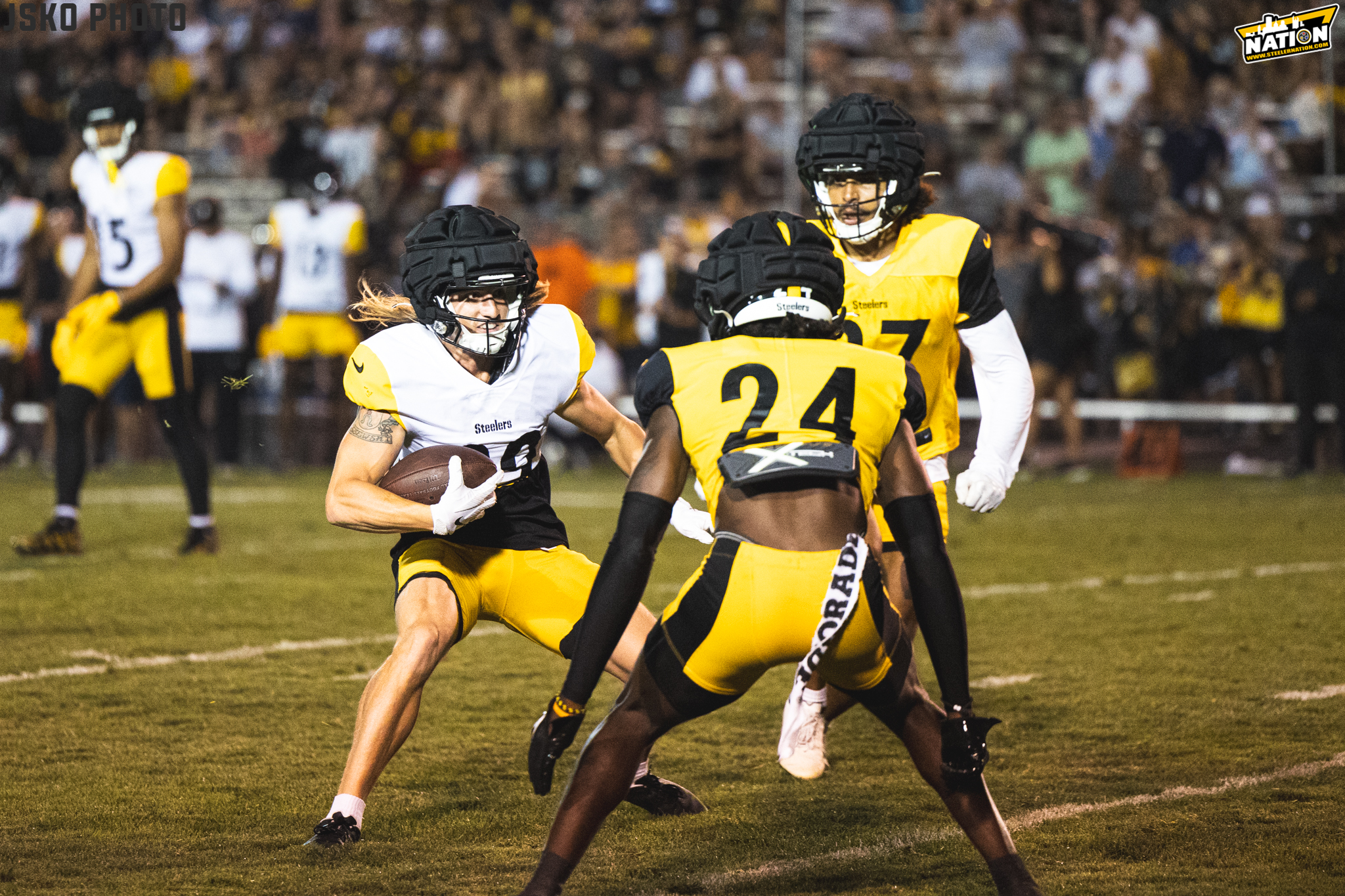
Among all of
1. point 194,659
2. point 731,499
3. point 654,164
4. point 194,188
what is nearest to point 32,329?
point 194,188

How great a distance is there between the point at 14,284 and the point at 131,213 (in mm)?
A: 5446

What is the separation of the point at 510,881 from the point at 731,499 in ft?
A: 3.49

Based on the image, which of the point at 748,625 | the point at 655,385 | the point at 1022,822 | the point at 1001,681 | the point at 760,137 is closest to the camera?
the point at 748,625

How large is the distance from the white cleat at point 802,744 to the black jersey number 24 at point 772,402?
119 centimetres

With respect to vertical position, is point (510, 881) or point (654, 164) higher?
point (654, 164)

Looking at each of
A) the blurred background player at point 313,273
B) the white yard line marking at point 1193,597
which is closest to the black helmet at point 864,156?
the white yard line marking at point 1193,597

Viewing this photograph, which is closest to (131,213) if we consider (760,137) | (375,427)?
(375,427)

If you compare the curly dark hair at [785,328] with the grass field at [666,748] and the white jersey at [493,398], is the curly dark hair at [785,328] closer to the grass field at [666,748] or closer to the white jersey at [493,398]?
the white jersey at [493,398]

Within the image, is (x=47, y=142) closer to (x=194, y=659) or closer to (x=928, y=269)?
(x=194, y=659)

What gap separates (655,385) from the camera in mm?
3289

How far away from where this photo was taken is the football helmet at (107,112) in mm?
8125

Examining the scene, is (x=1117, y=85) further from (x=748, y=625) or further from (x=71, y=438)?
(x=748, y=625)

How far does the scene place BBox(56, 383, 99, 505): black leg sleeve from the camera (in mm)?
8039

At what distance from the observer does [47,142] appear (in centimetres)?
1684
